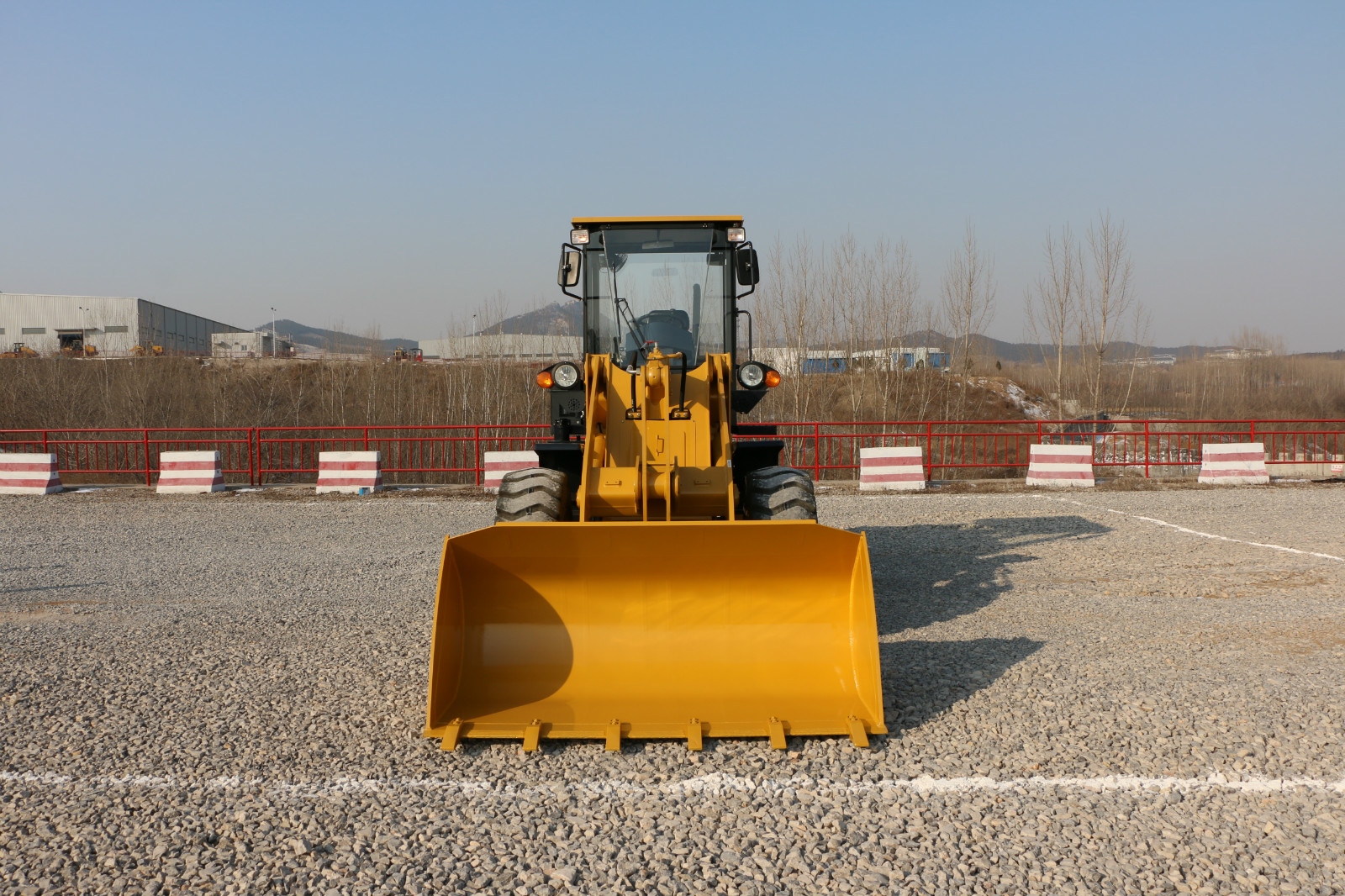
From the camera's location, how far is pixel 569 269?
675 cm

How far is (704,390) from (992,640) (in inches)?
108

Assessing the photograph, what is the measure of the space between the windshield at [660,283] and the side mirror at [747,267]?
0.37 m

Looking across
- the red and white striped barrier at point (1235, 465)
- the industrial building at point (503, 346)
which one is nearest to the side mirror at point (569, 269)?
the red and white striped barrier at point (1235, 465)

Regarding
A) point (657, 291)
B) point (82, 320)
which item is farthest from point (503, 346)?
point (82, 320)

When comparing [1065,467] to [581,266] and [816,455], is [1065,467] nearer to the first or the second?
[816,455]

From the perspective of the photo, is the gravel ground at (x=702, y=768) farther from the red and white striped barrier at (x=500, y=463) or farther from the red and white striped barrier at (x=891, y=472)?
the red and white striped barrier at (x=891, y=472)

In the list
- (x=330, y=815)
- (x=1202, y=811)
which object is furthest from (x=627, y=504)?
(x=1202, y=811)

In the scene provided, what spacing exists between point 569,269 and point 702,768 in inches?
158

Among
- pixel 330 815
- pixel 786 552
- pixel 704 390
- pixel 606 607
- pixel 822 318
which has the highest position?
pixel 822 318

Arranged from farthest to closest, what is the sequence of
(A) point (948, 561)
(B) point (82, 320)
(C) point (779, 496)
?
(B) point (82, 320) < (A) point (948, 561) < (C) point (779, 496)

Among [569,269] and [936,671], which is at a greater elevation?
[569,269]

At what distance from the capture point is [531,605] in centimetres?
497

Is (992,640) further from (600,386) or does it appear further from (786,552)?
(600,386)

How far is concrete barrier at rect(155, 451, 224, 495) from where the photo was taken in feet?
56.0
